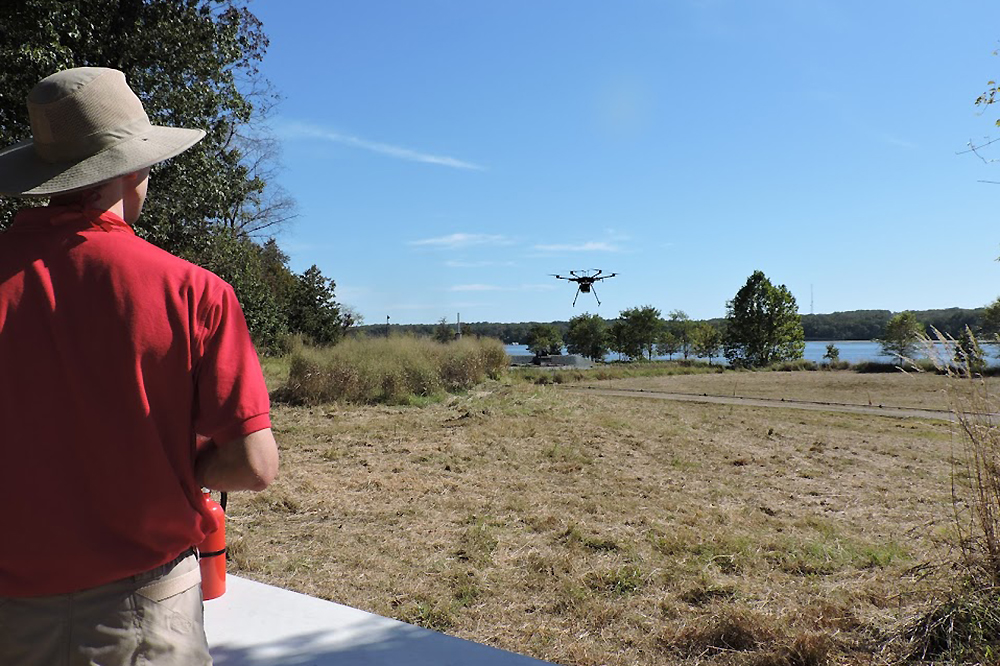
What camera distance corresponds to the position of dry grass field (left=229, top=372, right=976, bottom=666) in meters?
3.00

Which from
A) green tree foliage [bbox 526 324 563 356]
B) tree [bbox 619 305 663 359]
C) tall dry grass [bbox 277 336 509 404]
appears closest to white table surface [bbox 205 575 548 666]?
tall dry grass [bbox 277 336 509 404]

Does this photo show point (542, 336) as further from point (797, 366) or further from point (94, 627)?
point (94, 627)

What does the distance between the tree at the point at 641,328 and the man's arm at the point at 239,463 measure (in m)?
55.4

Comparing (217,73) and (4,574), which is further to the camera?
(217,73)

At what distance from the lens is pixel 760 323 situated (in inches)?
1622

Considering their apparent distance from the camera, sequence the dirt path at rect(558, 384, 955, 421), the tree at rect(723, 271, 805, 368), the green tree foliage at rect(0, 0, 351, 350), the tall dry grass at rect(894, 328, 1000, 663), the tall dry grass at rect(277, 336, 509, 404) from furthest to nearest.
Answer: the tree at rect(723, 271, 805, 368)
the dirt path at rect(558, 384, 955, 421)
the tall dry grass at rect(277, 336, 509, 404)
the green tree foliage at rect(0, 0, 351, 350)
the tall dry grass at rect(894, 328, 1000, 663)

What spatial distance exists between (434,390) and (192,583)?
11.8m

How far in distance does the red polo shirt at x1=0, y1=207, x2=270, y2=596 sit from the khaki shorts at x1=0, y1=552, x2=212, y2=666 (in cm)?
3

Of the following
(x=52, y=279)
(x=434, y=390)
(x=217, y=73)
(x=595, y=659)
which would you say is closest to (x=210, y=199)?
(x=217, y=73)

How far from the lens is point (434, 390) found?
12875mm

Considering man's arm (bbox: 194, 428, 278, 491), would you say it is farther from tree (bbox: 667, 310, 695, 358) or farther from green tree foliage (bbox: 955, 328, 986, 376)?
tree (bbox: 667, 310, 695, 358)

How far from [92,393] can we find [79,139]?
0.43 metres

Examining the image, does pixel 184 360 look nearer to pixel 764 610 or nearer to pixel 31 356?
pixel 31 356

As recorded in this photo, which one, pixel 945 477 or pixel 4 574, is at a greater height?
pixel 4 574
